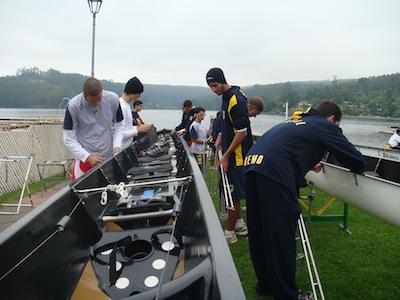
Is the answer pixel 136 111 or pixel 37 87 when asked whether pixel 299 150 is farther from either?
pixel 37 87

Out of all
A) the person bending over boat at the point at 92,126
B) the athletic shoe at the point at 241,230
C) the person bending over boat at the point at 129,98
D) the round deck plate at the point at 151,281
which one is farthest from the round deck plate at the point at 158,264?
the person bending over boat at the point at 129,98

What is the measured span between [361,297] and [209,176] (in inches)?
287

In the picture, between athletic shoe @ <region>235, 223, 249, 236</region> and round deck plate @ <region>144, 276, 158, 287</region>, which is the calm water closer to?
athletic shoe @ <region>235, 223, 249, 236</region>

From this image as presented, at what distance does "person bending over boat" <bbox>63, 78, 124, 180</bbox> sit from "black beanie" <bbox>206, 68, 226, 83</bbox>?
3.78 feet

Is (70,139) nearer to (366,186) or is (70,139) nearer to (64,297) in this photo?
(64,297)

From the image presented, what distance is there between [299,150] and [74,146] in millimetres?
2426

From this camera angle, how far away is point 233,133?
466cm

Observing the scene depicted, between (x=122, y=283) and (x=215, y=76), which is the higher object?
(x=215, y=76)

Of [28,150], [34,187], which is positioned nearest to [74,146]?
[34,187]

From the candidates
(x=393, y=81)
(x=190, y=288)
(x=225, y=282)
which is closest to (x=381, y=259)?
(x=190, y=288)

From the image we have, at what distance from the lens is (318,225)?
561 centimetres

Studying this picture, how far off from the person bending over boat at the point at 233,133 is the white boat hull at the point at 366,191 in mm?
1035

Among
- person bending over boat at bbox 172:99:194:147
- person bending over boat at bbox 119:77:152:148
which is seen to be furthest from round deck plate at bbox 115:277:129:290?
person bending over boat at bbox 172:99:194:147

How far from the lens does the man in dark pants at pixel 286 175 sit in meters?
2.95
